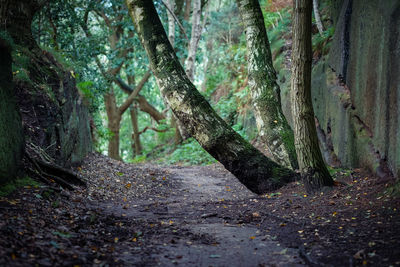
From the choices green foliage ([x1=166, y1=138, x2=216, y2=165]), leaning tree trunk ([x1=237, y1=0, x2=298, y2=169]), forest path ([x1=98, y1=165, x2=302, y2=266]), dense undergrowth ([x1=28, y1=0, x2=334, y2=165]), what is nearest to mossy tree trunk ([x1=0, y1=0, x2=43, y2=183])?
forest path ([x1=98, y1=165, x2=302, y2=266])

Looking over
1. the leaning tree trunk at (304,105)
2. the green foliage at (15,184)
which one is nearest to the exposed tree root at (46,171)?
the green foliage at (15,184)

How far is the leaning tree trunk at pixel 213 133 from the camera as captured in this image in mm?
6250

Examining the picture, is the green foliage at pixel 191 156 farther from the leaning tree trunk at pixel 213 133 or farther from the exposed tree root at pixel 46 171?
the exposed tree root at pixel 46 171

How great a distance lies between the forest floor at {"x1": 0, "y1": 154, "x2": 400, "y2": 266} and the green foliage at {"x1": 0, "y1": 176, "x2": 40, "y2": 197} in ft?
0.25

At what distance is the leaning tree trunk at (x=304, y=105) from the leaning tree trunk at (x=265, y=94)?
1485 mm

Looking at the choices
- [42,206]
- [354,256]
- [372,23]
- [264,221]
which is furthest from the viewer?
[372,23]

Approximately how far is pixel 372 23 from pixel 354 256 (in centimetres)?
411

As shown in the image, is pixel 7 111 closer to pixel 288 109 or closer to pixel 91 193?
pixel 91 193

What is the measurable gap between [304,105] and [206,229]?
2282 mm

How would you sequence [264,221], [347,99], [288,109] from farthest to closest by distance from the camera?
[288,109] < [347,99] < [264,221]

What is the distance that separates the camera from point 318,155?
5336 millimetres

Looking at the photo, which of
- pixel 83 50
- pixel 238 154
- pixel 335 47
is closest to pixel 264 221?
pixel 238 154

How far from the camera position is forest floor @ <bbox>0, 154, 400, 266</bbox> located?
3.05 m

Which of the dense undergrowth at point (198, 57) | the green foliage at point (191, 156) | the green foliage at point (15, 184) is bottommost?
the green foliage at point (15, 184)
